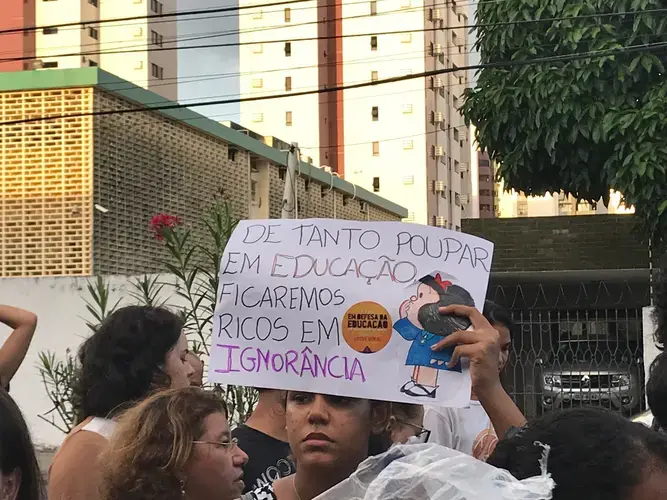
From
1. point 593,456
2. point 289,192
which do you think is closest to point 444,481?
point 593,456

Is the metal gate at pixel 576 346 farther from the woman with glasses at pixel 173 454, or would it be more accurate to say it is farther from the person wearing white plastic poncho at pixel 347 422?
the woman with glasses at pixel 173 454

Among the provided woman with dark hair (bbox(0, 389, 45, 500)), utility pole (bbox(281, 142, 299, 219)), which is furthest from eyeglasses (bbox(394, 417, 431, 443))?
utility pole (bbox(281, 142, 299, 219))

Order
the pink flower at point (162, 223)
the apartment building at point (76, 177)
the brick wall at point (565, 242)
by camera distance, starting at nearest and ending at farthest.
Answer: the pink flower at point (162, 223) → the brick wall at point (565, 242) → the apartment building at point (76, 177)

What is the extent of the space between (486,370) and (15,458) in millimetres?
1086

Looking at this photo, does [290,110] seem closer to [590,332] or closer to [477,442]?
[590,332]

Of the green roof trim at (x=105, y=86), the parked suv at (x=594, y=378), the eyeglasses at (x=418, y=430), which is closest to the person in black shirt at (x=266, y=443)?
the eyeglasses at (x=418, y=430)

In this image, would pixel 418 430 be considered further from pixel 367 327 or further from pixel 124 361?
pixel 124 361

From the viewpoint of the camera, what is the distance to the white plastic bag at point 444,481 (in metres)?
1.32

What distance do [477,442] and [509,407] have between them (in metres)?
0.93

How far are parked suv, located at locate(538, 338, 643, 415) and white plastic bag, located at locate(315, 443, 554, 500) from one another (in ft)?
29.8

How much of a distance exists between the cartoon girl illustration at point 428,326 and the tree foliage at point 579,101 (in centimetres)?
859

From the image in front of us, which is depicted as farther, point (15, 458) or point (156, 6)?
point (156, 6)

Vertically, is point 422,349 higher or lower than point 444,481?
higher

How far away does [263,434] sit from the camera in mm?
2980
